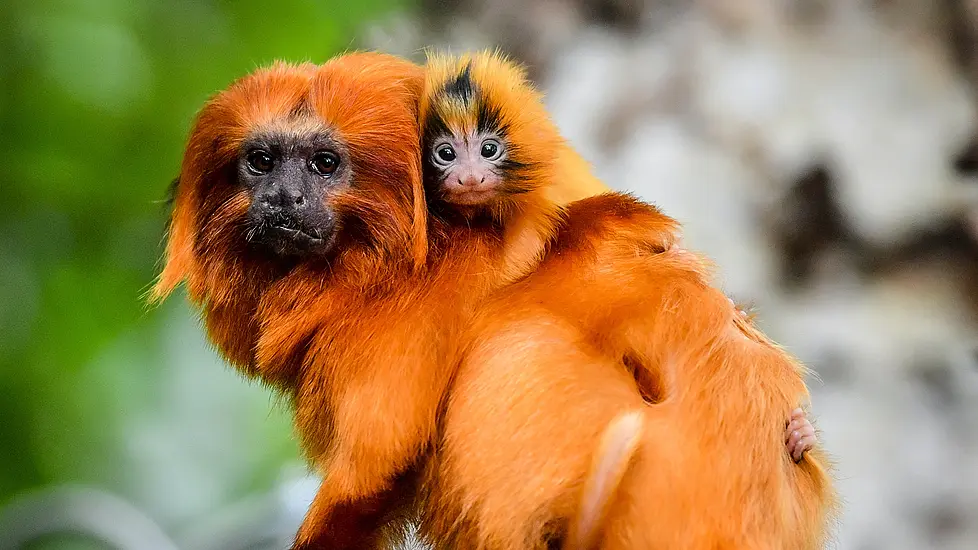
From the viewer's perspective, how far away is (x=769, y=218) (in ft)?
7.52

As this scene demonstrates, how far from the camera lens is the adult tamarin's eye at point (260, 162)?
1.23 meters

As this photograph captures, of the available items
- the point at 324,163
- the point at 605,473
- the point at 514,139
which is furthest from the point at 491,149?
the point at 605,473

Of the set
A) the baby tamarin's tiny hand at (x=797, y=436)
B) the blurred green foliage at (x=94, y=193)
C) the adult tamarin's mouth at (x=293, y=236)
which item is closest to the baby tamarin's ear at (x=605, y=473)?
the baby tamarin's tiny hand at (x=797, y=436)

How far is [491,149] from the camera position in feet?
3.95

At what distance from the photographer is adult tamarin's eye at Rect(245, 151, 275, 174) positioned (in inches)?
48.6

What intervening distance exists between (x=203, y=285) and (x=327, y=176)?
0.89ft

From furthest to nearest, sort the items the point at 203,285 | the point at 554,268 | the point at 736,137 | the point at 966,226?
the point at 736,137 → the point at 966,226 → the point at 203,285 → the point at 554,268

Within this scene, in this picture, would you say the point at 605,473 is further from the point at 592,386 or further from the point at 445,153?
the point at 445,153

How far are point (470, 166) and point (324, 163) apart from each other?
22cm

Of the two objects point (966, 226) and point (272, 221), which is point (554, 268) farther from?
point (966, 226)

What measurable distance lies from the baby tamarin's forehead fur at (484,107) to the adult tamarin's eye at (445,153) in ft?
0.07

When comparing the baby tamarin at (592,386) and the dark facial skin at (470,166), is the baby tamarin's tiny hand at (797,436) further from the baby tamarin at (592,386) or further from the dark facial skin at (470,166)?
the dark facial skin at (470,166)

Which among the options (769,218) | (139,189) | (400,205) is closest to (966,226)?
(769,218)

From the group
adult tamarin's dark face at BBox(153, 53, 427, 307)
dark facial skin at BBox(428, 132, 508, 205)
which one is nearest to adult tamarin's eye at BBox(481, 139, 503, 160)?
dark facial skin at BBox(428, 132, 508, 205)
